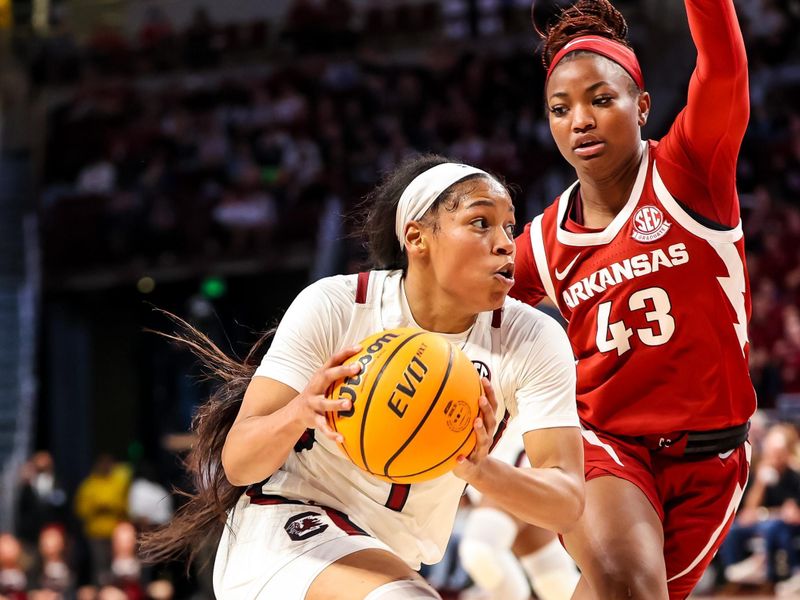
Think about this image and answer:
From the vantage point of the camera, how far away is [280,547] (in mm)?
3123

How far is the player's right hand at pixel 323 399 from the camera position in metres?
2.79

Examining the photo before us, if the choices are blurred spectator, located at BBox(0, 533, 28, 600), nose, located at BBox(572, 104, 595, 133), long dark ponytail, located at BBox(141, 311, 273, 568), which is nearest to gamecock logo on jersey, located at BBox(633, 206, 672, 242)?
nose, located at BBox(572, 104, 595, 133)

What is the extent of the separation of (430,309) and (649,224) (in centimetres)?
79

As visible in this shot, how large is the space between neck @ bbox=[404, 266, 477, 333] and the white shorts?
583 millimetres

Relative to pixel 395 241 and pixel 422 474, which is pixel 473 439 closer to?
pixel 422 474

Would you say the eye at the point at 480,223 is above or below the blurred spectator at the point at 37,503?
above

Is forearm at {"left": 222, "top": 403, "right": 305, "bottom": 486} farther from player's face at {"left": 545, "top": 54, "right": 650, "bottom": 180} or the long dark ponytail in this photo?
player's face at {"left": 545, "top": 54, "right": 650, "bottom": 180}

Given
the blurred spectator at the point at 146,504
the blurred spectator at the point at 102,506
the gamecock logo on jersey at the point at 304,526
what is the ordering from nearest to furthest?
the gamecock logo on jersey at the point at 304,526 < the blurred spectator at the point at 146,504 < the blurred spectator at the point at 102,506

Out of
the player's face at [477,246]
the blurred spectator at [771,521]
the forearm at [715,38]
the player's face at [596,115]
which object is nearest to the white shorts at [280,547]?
the player's face at [477,246]

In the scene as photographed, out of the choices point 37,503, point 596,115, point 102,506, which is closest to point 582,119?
point 596,115

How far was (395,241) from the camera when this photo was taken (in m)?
3.49

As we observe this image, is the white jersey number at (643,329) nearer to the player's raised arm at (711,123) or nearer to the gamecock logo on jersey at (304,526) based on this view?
the player's raised arm at (711,123)

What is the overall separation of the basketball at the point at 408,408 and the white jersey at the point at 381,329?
39cm

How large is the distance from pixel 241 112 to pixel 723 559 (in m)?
10.8
